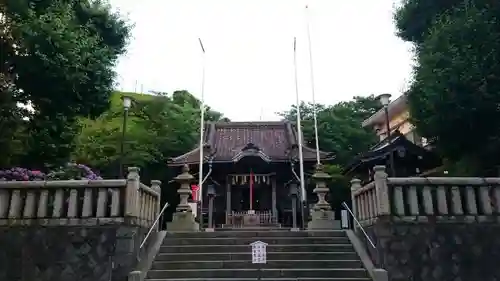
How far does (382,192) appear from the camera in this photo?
348 inches

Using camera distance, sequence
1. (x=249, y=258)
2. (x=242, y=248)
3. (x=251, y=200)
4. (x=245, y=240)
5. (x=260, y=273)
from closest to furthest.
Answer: (x=260, y=273), (x=249, y=258), (x=242, y=248), (x=245, y=240), (x=251, y=200)

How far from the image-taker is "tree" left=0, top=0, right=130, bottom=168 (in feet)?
31.6

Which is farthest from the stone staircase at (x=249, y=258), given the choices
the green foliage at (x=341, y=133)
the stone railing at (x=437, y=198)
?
the green foliage at (x=341, y=133)

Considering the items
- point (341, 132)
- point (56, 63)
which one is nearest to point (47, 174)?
point (56, 63)

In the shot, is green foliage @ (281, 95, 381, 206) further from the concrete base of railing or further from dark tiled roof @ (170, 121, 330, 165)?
the concrete base of railing

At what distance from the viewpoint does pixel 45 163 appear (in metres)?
12.2

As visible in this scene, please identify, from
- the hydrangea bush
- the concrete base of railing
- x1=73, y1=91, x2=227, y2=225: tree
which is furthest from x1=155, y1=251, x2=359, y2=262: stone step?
x1=73, y1=91, x2=227, y2=225: tree

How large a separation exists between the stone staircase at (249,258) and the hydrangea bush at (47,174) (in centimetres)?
303

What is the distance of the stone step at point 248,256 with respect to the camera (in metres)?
9.75

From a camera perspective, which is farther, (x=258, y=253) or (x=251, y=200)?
(x=251, y=200)

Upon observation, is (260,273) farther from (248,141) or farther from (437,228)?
(248,141)

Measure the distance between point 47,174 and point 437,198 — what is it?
9489 millimetres

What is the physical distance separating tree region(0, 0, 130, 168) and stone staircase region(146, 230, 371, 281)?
4179 millimetres

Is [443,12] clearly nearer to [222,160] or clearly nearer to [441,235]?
[441,235]
